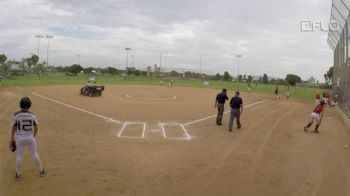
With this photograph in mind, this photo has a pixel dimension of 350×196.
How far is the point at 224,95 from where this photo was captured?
18188mm

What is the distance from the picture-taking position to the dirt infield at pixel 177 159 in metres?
8.48

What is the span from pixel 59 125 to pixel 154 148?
5.90 metres

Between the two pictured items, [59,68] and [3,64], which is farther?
[59,68]

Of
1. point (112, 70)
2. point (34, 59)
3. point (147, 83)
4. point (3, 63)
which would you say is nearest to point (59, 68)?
point (112, 70)

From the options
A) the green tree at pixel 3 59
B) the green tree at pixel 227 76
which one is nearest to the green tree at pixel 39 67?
the green tree at pixel 3 59

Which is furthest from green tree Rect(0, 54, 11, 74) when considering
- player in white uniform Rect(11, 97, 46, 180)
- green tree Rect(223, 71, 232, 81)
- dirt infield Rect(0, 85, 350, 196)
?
player in white uniform Rect(11, 97, 46, 180)

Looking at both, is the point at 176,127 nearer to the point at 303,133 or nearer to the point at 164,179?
the point at 303,133

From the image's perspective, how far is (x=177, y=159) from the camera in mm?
11164

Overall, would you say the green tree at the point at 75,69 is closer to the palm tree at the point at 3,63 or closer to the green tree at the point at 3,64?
the green tree at the point at 3,64

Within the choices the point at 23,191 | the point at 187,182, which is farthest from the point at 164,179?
the point at 23,191

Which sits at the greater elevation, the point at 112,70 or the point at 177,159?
the point at 112,70

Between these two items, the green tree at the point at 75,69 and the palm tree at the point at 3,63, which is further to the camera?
the green tree at the point at 75,69

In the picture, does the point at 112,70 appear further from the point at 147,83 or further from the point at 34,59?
the point at 147,83

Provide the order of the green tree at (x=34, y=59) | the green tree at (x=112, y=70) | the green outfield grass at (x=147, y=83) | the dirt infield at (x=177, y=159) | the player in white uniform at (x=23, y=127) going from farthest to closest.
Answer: the green tree at (x=112, y=70) < the green tree at (x=34, y=59) < the green outfield grass at (x=147, y=83) < the dirt infield at (x=177, y=159) < the player in white uniform at (x=23, y=127)
